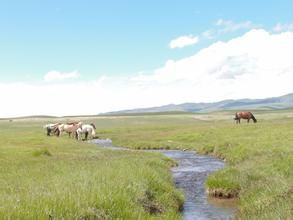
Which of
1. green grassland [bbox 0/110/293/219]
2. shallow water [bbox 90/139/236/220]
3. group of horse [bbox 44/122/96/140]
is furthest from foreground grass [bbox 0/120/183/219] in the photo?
group of horse [bbox 44/122/96/140]

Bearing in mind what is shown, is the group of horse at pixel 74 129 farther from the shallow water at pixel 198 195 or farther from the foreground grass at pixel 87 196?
the foreground grass at pixel 87 196

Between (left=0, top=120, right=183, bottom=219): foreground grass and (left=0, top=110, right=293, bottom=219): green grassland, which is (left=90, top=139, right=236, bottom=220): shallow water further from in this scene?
(left=0, top=120, right=183, bottom=219): foreground grass

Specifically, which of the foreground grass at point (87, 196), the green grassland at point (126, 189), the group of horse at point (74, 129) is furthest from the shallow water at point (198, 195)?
the group of horse at point (74, 129)

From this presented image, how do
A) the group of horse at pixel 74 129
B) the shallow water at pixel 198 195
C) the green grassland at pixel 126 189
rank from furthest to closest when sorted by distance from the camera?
the group of horse at pixel 74 129 → the shallow water at pixel 198 195 → the green grassland at pixel 126 189

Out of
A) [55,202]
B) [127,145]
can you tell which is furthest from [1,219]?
[127,145]

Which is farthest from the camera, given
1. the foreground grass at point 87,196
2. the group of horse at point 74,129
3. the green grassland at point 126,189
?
the group of horse at point 74,129

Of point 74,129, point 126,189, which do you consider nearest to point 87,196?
point 126,189

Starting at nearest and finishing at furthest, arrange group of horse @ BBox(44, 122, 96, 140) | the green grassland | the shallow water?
1. the green grassland
2. the shallow water
3. group of horse @ BBox(44, 122, 96, 140)

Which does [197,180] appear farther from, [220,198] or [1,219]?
[1,219]

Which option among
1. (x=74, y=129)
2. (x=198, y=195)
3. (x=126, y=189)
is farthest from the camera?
(x=74, y=129)

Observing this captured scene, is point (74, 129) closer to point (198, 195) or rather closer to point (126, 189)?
point (198, 195)

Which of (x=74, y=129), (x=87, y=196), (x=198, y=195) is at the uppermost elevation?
(x=87, y=196)

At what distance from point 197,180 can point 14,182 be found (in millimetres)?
11691

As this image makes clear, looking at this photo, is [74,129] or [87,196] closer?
[87,196]
